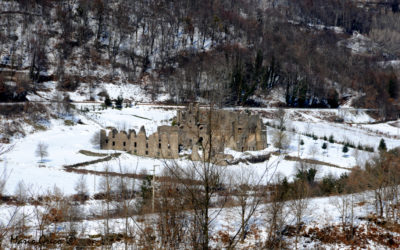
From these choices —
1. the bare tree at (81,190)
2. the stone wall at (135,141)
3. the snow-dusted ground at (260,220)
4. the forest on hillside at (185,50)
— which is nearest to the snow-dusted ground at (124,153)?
the bare tree at (81,190)

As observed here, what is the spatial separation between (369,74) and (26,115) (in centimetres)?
7976

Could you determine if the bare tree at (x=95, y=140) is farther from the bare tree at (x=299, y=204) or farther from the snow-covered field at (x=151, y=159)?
the bare tree at (x=299, y=204)

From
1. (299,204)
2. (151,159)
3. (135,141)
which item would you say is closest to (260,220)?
(299,204)

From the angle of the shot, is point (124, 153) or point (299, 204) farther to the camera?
point (124, 153)

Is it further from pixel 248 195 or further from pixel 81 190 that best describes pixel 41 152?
pixel 248 195

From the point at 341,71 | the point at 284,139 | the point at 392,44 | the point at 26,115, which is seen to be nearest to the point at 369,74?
the point at 341,71

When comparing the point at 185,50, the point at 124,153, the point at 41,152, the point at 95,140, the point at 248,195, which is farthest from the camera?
the point at 185,50

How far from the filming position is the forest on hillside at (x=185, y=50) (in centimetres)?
6906

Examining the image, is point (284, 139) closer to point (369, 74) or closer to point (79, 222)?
point (79, 222)

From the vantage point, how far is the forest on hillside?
2719 inches

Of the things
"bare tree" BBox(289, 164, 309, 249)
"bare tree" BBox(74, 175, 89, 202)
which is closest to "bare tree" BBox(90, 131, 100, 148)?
"bare tree" BBox(74, 175, 89, 202)

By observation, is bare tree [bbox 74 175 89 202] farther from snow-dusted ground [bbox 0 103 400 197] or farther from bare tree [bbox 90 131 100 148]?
bare tree [bbox 90 131 100 148]

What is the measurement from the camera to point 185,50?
295 feet

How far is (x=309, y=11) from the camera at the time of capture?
135m
